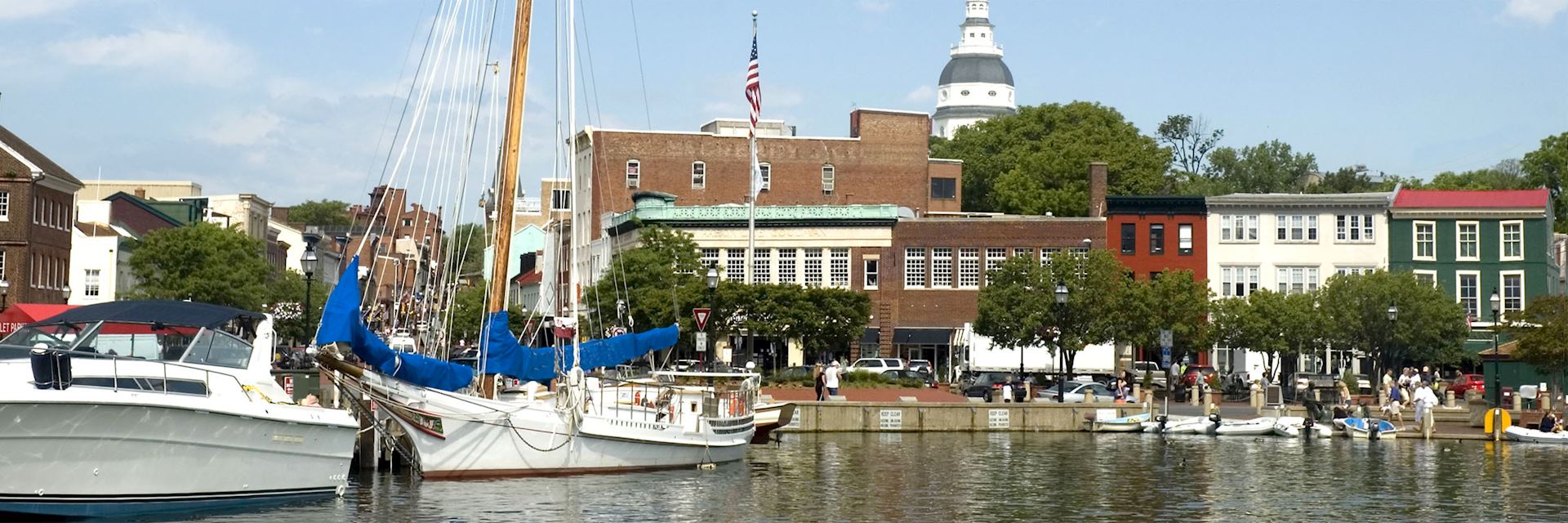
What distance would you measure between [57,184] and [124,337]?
179 feet

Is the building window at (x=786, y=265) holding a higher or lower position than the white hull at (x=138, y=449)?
higher

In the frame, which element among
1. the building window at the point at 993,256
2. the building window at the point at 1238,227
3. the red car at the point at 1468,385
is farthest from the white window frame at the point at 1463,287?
the building window at the point at 993,256

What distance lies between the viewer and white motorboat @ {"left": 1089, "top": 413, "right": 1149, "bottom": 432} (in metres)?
56.6

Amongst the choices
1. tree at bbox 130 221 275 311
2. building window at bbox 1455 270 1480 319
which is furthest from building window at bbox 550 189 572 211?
building window at bbox 1455 270 1480 319

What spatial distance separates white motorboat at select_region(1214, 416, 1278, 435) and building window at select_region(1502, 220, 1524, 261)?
3940 centimetres

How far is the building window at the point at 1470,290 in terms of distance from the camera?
89312mm

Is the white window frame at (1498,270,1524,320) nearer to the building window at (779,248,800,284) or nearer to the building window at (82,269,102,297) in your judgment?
the building window at (779,248,800,284)

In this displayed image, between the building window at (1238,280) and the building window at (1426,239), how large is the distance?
24.8 feet

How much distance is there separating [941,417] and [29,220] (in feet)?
133

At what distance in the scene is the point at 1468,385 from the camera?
7450cm

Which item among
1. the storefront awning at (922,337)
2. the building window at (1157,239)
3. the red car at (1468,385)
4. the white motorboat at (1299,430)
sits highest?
the building window at (1157,239)

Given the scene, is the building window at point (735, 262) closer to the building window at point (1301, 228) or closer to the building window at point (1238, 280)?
the building window at point (1238, 280)

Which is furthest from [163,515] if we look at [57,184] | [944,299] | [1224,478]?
[944,299]

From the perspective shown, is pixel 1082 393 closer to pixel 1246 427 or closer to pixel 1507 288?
pixel 1246 427
